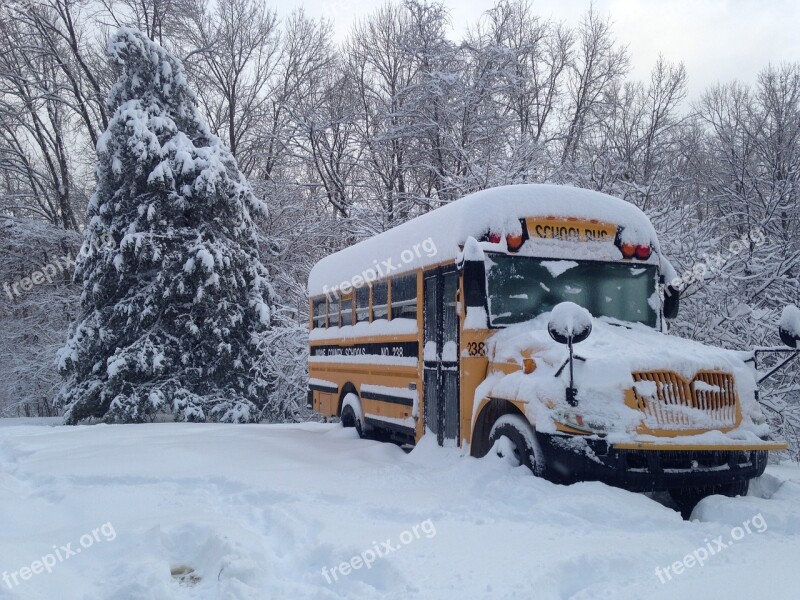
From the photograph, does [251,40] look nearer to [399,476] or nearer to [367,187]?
[367,187]

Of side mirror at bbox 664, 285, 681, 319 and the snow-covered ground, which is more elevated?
side mirror at bbox 664, 285, 681, 319

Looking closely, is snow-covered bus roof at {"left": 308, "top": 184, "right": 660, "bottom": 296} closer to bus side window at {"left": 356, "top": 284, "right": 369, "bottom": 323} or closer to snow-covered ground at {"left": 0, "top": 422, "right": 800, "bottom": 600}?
bus side window at {"left": 356, "top": 284, "right": 369, "bottom": 323}

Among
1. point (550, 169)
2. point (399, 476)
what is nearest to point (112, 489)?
point (399, 476)

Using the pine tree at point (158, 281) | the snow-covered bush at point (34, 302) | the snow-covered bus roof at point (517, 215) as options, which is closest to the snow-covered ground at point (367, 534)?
the snow-covered bus roof at point (517, 215)

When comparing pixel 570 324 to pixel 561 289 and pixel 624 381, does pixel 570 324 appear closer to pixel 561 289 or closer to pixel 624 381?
pixel 624 381

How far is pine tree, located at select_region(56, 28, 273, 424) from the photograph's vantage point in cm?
1555

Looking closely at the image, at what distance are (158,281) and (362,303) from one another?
26.5 feet

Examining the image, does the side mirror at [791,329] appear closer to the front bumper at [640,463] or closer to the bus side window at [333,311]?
the front bumper at [640,463]

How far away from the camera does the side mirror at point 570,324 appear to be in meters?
4.89

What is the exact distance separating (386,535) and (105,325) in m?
13.5

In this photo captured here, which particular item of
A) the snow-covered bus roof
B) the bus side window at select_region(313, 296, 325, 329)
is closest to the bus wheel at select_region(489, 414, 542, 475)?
the snow-covered bus roof

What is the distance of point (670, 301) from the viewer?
6.74 meters

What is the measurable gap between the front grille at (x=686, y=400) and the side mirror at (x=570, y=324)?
0.58m

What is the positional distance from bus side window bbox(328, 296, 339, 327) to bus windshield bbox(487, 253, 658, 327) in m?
4.27
